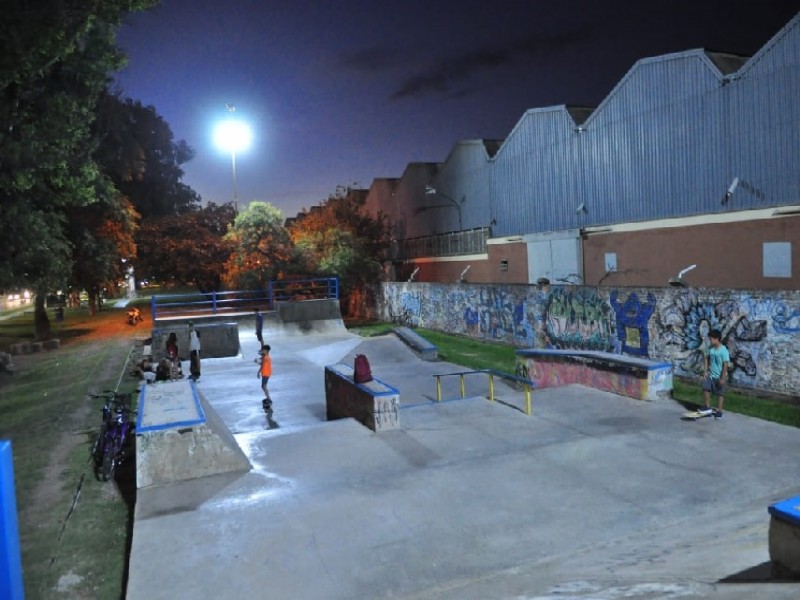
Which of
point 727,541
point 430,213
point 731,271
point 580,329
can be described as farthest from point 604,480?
point 430,213

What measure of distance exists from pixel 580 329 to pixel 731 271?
16.9 ft

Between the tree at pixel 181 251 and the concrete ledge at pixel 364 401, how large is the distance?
2234 cm

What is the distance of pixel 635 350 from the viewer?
15438 mm

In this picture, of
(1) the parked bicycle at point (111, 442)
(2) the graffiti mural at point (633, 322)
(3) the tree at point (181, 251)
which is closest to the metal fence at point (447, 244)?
(3) the tree at point (181, 251)

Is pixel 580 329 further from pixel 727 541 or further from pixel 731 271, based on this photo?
pixel 727 541

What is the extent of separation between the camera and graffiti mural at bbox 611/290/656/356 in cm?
1504

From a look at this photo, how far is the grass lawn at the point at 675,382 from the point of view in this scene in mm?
10727

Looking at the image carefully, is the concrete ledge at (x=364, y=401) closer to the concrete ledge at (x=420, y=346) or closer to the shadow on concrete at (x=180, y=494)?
the shadow on concrete at (x=180, y=494)

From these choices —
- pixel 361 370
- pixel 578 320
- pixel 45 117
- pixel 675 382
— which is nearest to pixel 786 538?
pixel 361 370

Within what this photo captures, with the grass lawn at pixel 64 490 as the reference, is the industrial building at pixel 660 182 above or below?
above

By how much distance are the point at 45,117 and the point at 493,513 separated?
18.0 meters

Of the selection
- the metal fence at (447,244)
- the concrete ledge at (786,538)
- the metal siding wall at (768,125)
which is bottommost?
the concrete ledge at (786,538)

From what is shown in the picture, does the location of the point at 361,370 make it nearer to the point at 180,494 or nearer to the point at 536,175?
the point at 180,494

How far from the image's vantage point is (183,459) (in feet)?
24.7
